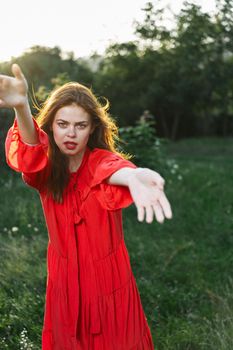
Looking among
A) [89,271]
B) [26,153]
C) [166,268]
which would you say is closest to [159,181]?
[26,153]

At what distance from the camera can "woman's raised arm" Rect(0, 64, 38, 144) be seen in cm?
183

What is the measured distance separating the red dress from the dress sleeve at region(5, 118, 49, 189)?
0.07m

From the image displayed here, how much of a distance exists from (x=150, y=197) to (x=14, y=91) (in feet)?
2.15

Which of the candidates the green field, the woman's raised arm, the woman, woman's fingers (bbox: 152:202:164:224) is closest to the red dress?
the woman

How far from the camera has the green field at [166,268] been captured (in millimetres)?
3168

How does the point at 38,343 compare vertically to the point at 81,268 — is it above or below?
below

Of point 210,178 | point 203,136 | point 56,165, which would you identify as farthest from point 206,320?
point 203,136

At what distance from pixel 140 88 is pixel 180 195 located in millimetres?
14894

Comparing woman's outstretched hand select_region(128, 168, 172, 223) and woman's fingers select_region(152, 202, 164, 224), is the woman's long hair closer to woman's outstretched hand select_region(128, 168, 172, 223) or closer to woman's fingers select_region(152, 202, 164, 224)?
woman's outstretched hand select_region(128, 168, 172, 223)

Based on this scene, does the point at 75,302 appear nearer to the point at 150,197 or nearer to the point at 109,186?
the point at 109,186

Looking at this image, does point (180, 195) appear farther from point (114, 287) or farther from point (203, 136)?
point (203, 136)

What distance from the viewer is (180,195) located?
23.3 ft

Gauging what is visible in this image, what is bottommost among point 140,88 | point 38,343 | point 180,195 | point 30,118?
point 38,343

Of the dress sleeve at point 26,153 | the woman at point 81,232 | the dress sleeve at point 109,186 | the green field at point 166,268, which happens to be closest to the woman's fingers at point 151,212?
the dress sleeve at point 109,186
